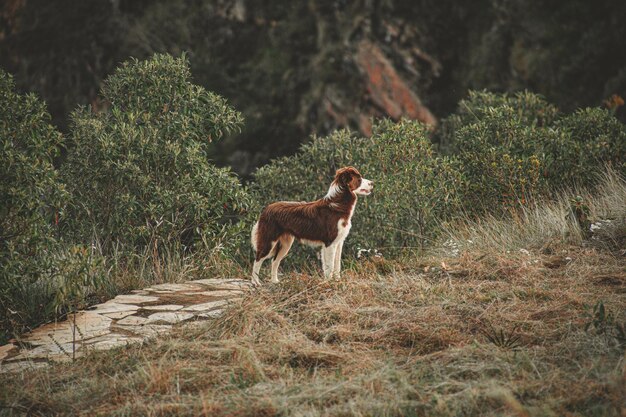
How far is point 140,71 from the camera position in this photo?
1025cm

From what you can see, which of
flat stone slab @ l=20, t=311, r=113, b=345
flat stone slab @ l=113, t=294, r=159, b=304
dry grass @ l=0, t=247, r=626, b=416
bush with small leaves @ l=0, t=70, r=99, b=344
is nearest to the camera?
dry grass @ l=0, t=247, r=626, b=416

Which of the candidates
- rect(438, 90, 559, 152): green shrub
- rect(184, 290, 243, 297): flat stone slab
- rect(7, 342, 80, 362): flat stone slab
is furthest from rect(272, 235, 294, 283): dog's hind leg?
rect(438, 90, 559, 152): green shrub

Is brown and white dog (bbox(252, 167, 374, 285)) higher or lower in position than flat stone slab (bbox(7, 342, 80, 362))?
higher

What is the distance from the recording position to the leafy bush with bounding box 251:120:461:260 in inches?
438

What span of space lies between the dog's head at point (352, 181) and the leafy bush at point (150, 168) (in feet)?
7.74

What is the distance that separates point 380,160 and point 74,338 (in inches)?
270

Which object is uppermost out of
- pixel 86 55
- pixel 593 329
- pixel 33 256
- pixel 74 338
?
pixel 86 55

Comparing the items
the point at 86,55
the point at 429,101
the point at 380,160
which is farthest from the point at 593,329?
the point at 86,55

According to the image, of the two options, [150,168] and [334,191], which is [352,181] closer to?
[334,191]

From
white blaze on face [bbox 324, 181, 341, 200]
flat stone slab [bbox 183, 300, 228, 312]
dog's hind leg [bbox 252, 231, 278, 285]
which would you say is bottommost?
flat stone slab [bbox 183, 300, 228, 312]

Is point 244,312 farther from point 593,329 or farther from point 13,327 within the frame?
point 593,329

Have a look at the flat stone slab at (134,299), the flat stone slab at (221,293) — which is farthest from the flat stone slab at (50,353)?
the flat stone slab at (221,293)

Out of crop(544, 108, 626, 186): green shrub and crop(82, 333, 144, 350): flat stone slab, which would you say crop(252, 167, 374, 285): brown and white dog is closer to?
crop(82, 333, 144, 350): flat stone slab

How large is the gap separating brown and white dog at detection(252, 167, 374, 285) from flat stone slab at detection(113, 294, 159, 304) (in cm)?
113
